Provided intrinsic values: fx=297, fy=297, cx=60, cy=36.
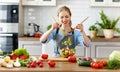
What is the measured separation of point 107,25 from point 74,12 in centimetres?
72

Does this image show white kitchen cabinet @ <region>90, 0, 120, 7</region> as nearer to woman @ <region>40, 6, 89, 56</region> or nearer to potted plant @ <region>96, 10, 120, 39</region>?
potted plant @ <region>96, 10, 120, 39</region>

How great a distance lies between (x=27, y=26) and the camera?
5906 millimetres

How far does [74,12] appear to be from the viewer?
231 inches

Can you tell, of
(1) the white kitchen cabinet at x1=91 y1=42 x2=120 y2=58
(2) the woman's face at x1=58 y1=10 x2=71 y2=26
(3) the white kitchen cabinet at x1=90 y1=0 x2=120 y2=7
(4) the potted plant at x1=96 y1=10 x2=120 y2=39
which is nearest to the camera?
(2) the woman's face at x1=58 y1=10 x2=71 y2=26

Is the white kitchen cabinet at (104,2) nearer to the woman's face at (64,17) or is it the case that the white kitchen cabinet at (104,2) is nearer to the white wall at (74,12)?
the white wall at (74,12)

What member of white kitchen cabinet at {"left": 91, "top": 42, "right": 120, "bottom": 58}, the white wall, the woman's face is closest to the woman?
the woman's face

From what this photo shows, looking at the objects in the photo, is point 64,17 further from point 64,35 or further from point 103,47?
point 103,47

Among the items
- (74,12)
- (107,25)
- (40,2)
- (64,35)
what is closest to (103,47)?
(107,25)

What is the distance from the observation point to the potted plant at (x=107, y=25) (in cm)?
540

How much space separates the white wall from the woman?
7.73 ft

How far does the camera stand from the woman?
11.1 ft

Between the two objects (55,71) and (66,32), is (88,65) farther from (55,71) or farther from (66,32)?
(66,32)

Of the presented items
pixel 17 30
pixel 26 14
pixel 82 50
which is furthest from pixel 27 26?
pixel 82 50

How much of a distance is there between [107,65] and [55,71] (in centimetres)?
50
